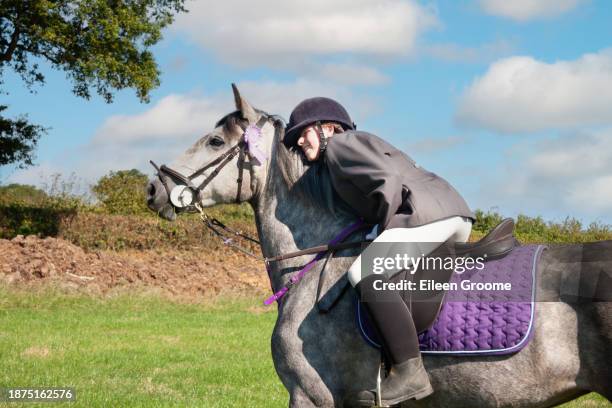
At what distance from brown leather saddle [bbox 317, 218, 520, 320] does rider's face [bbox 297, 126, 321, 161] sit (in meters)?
0.67

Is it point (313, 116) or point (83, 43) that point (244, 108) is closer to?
point (313, 116)

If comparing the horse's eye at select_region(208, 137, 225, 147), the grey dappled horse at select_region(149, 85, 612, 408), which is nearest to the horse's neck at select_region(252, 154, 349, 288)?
the grey dappled horse at select_region(149, 85, 612, 408)

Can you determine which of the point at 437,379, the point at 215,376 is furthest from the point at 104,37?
the point at 437,379

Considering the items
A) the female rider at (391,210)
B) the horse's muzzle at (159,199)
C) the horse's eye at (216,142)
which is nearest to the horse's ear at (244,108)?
the horse's eye at (216,142)

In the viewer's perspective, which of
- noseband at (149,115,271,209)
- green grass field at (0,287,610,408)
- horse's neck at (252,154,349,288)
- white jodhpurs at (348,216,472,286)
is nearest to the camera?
white jodhpurs at (348,216,472,286)

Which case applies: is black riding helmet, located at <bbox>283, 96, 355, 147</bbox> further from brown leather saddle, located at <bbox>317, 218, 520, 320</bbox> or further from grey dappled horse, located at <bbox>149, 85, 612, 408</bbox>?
brown leather saddle, located at <bbox>317, 218, 520, 320</bbox>

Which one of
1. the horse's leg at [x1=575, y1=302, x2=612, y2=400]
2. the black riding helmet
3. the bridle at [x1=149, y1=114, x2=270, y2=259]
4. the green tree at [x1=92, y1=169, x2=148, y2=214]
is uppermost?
the green tree at [x1=92, y1=169, x2=148, y2=214]

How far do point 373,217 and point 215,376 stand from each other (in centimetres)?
506

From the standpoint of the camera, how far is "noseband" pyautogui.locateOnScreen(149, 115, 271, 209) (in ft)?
15.6

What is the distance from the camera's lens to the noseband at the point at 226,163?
4.74 m

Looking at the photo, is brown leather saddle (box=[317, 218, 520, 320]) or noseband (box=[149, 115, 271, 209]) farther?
noseband (box=[149, 115, 271, 209])

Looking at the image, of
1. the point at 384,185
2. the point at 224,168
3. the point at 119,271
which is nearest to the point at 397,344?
the point at 384,185

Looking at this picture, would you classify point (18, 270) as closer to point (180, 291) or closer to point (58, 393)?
point (180, 291)

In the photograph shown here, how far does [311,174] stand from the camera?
4633mm
